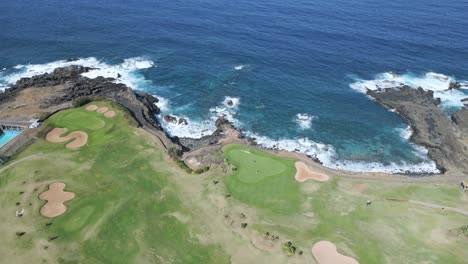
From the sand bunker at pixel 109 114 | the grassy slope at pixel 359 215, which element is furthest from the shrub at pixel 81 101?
the grassy slope at pixel 359 215

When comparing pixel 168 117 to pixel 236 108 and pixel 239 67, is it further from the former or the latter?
pixel 239 67

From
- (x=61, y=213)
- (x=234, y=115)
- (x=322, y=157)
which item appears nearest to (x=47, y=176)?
(x=61, y=213)

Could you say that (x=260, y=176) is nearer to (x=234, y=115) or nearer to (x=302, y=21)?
(x=234, y=115)

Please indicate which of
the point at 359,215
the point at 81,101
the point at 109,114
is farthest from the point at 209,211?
the point at 81,101

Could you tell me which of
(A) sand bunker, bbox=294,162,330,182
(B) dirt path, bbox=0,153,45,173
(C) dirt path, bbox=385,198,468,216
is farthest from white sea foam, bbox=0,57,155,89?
(C) dirt path, bbox=385,198,468,216

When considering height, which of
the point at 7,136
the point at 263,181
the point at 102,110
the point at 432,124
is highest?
→ the point at 432,124

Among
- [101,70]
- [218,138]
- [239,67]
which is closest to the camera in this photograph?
[218,138]
